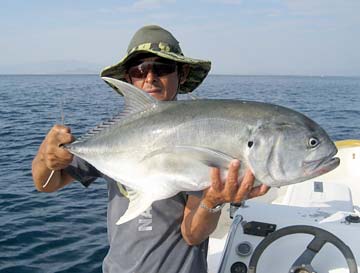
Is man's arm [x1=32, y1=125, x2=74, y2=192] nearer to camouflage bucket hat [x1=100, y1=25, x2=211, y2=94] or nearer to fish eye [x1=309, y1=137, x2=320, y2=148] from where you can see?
camouflage bucket hat [x1=100, y1=25, x2=211, y2=94]

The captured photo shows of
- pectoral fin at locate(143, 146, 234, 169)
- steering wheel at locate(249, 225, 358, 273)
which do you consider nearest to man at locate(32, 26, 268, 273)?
pectoral fin at locate(143, 146, 234, 169)

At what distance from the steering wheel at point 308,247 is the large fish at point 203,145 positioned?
45.2 inches

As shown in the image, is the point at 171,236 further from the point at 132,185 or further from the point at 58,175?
the point at 58,175

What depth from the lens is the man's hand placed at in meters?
2.34

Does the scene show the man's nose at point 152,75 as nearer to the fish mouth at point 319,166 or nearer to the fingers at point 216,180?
Answer: the fingers at point 216,180

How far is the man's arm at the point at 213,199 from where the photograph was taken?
7.73 ft

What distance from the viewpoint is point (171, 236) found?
9.39 feet

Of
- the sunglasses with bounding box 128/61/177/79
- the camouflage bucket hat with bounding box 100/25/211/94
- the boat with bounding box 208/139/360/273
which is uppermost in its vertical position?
the camouflage bucket hat with bounding box 100/25/211/94

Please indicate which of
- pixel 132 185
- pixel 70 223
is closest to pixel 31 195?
pixel 70 223

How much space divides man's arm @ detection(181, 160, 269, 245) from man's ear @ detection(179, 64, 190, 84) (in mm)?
974

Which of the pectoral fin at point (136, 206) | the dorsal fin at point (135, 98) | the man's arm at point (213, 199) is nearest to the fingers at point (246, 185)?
the man's arm at point (213, 199)

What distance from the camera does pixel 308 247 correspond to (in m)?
3.30

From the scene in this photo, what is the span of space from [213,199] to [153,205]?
50cm

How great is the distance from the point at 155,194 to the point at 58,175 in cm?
85
